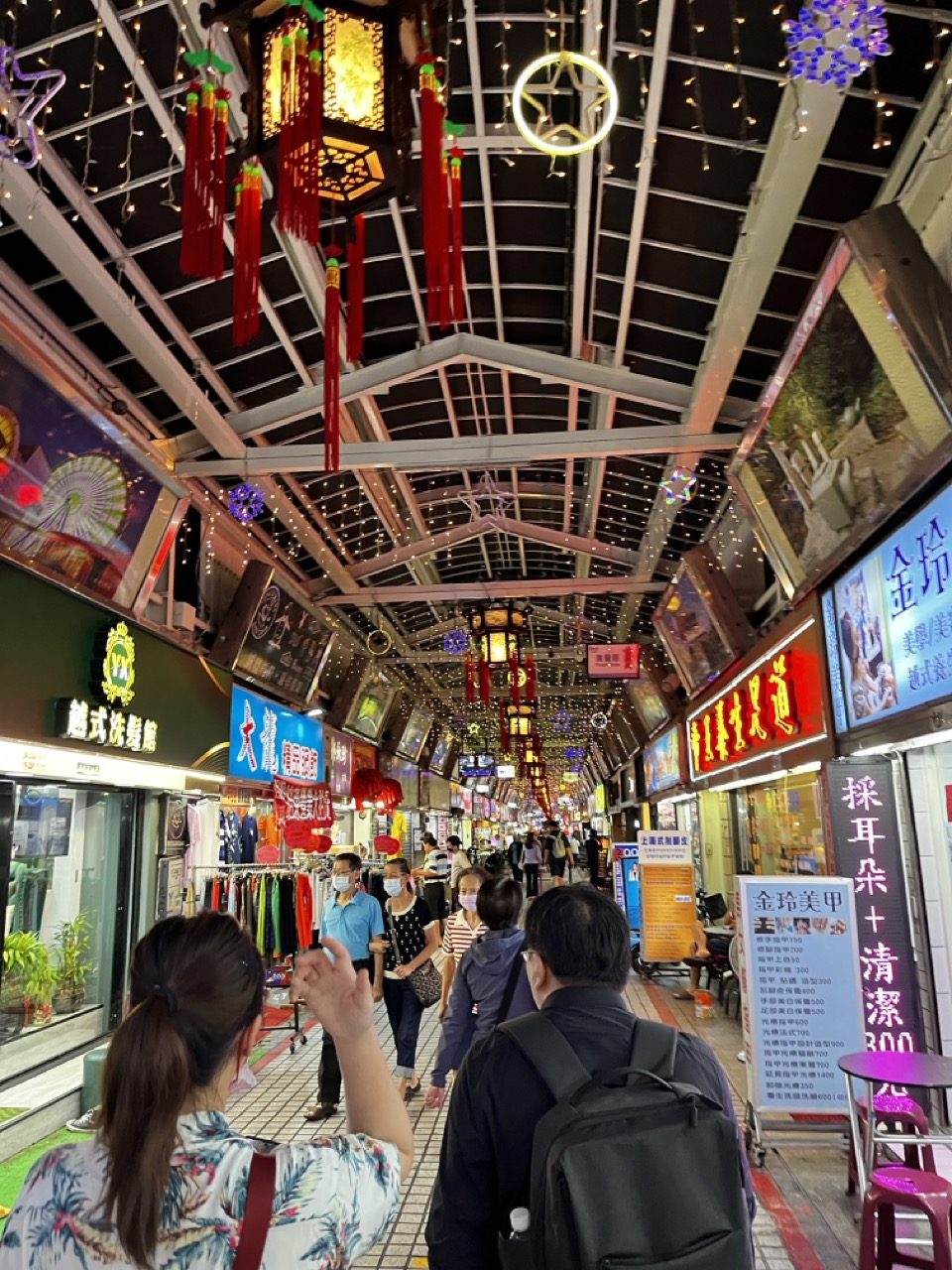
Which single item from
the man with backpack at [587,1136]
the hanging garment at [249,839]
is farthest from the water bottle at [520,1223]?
the hanging garment at [249,839]

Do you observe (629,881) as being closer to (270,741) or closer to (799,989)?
(270,741)

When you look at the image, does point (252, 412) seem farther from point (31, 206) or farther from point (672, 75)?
point (672, 75)

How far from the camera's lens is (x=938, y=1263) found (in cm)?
319

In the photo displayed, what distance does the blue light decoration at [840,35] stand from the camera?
137 inches

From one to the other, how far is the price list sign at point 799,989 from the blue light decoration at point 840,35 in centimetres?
406

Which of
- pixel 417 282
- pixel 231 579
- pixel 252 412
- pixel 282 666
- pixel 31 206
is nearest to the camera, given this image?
pixel 31 206

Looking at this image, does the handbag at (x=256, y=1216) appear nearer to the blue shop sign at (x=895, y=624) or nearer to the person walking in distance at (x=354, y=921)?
the blue shop sign at (x=895, y=624)

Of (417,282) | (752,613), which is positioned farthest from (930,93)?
(752,613)

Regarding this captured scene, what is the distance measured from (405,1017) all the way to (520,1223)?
4.96 m

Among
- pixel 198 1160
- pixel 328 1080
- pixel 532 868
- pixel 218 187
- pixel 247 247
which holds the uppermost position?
pixel 218 187

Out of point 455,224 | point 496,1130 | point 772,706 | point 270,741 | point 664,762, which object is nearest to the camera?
point 496,1130

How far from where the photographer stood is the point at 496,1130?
180 centimetres

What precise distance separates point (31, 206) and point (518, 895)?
14.3 ft

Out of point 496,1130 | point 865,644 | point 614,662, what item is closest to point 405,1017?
point 865,644
